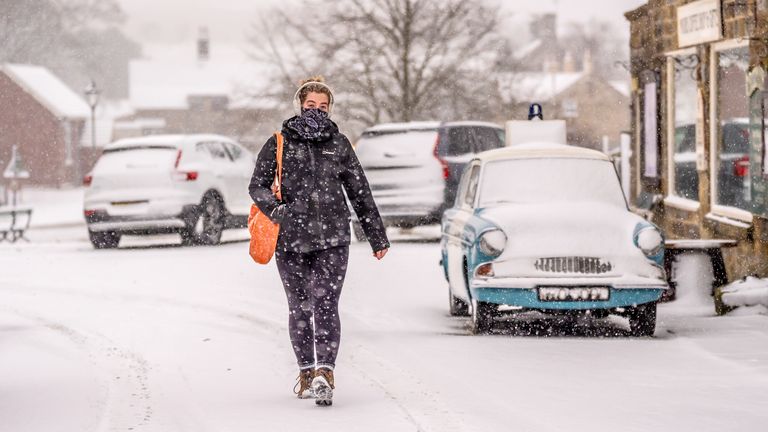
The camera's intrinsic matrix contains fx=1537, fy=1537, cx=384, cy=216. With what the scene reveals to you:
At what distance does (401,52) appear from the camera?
44.4m

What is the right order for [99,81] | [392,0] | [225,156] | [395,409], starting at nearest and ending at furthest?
[395,409]
[225,156]
[392,0]
[99,81]

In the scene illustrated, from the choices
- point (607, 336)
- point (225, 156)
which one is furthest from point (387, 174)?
point (607, 336)

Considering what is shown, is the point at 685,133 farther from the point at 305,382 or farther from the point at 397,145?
the point at 305,382

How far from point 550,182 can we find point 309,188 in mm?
4535

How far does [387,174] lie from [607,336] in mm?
10196

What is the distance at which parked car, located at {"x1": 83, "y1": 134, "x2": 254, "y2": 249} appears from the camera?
21.5 m

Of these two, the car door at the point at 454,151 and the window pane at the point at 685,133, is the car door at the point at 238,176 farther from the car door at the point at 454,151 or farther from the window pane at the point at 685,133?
the window pane at the point at 685,133

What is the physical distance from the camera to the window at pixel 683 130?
752 inches

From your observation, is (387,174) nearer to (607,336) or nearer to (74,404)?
(607,336)

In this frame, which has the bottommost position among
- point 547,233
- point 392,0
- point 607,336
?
point 607,336

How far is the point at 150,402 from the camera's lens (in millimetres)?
8250

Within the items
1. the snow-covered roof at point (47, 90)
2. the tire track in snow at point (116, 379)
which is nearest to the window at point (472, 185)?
the tire track in snow at point (116, 379)

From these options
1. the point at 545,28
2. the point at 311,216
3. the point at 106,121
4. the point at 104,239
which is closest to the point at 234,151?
the point at 104,239

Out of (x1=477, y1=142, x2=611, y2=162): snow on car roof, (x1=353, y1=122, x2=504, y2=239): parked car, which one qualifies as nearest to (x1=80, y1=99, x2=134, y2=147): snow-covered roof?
(x1=353, y1=122, x2=504, y2=239): parked car
